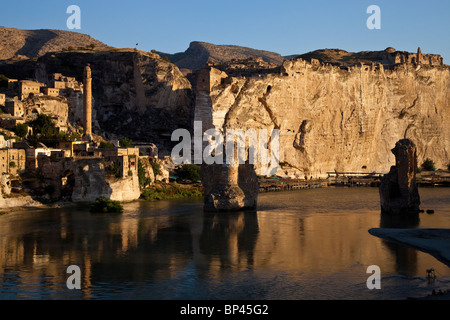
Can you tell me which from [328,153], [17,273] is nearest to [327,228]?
[17,273]

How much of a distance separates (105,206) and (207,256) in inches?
585

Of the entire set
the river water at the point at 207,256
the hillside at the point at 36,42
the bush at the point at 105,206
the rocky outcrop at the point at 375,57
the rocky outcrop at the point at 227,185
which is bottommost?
the river water at the point at 207,256

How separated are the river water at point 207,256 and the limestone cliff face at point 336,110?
2851 cm

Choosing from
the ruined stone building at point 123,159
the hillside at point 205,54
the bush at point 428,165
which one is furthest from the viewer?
the hillside at point 205,54

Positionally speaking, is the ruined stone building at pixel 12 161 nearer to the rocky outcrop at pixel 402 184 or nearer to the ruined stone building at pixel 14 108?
the ruined stone building at pixel 14 108

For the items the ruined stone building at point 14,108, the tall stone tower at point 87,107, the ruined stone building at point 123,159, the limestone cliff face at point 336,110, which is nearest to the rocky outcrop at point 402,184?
the ruined stone building at point 123,159

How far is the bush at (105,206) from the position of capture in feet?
120

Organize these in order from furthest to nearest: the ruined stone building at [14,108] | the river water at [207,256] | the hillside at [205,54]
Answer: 1. the hillside at [205,54]
2. the ruined stone building at [14,108]
3. the river water at [207,256]

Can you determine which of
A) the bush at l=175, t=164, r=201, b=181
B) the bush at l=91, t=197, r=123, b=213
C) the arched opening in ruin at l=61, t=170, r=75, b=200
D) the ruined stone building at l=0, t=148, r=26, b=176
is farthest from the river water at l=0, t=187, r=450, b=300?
the bush at l=175, t=164, r=201, b=181

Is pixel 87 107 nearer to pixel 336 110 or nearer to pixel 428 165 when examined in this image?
pixel 336 110

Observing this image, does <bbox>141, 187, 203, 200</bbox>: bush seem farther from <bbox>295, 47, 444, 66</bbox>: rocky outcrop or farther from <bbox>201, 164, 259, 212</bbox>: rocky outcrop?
<bbox>295, 47, 444, 66</bbox>: rocky outcrop

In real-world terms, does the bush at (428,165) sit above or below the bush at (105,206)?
above

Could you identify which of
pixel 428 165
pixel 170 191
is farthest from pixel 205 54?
pixel 170 191

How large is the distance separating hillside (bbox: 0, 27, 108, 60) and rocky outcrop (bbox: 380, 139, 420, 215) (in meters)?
86.2
